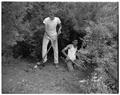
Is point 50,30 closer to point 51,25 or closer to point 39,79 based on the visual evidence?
point 51,25

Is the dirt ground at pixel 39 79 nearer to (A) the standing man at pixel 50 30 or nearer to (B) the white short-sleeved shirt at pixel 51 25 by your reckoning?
(A) the standing man at pixel 50 30

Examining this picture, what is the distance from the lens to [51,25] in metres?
7.49

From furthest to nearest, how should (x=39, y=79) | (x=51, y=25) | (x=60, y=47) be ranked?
(x=60, y=47) < (x=51, y=25) < (x=39, y=79)

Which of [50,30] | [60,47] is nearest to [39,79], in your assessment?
[50,30]

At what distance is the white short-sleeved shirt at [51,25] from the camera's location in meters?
7.47

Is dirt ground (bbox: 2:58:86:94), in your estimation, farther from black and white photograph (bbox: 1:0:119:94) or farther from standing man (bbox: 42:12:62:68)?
standing man (bbox: 42:12:62:68)

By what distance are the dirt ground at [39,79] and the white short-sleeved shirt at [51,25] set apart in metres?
1.14

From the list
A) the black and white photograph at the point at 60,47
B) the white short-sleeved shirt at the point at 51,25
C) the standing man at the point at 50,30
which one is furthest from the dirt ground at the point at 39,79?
the white short-sleeved shirt at the point at 51,25

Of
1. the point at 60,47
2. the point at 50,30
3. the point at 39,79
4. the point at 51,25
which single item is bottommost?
the point at 39,79

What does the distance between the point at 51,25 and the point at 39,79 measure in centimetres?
195

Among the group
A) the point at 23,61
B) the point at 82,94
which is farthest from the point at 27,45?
the point at 82,94

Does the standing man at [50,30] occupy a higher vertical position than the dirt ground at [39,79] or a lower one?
higher

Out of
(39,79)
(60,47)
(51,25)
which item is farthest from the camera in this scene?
(60,47)

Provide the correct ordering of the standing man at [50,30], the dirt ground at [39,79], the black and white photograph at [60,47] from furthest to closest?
the standing man at [50,30], the dirt ground at [39,79], the black and white photograph at [60,47]
